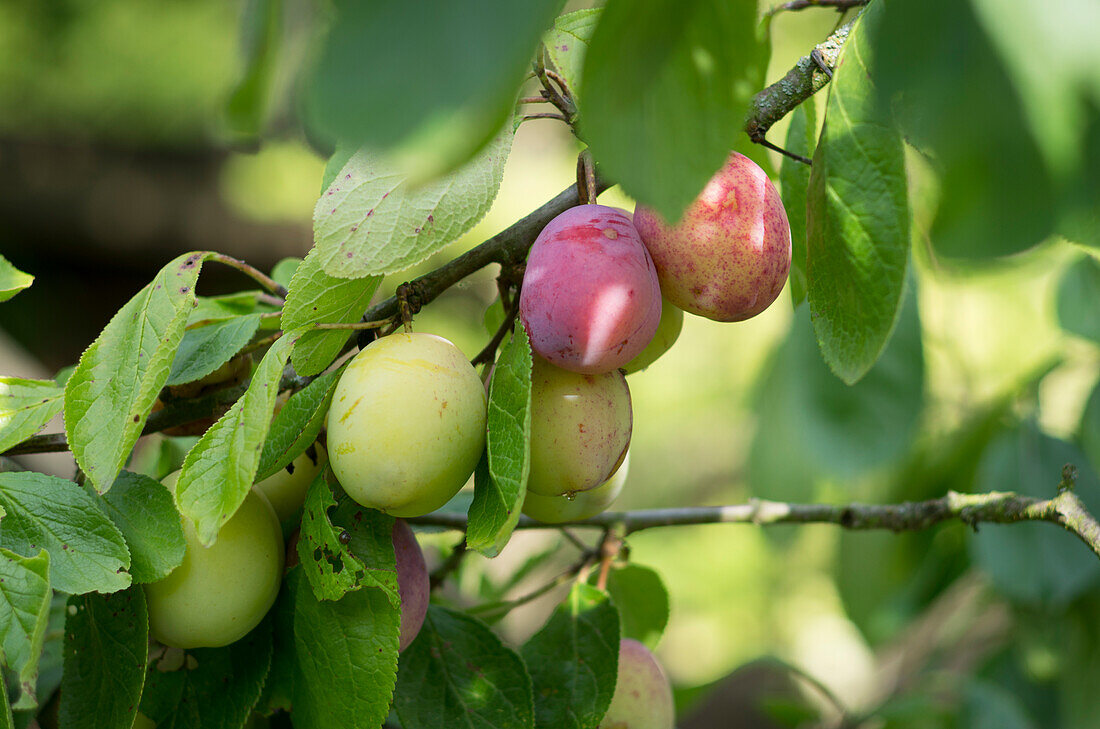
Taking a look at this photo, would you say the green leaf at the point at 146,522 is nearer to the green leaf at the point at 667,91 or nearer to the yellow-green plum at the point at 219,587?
the yellow-green plum at the point at 219,587

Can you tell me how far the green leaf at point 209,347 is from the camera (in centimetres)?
36

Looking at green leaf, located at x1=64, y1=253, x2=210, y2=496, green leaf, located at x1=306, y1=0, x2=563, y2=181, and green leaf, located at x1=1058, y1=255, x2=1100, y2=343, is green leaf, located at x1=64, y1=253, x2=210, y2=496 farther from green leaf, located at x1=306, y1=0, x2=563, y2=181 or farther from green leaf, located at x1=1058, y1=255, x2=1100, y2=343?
green leaf, located at x1=1058, y1=255, x2=1100, y2=343

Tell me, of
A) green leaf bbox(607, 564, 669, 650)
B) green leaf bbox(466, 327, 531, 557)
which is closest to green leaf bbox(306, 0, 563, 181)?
green leaf bbox(466, 327, 531, 557)

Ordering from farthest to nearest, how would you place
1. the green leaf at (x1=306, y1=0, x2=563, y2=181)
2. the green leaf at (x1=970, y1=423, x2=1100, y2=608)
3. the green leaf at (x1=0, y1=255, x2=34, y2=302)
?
the green leaf at (x1=970, y1=423, x2=1100, y2=608) → the green leaf at (x1=0, y1=255, x2=34, y2=302) → the green leaf at (x1=306, y1=0, x2=563, y2=181)

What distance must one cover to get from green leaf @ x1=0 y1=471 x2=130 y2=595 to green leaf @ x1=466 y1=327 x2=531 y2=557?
0.41ft

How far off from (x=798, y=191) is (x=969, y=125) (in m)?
0.29

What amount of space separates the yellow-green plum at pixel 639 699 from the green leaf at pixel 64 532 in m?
0.22

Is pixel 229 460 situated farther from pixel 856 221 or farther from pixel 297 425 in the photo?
pixel 856 221

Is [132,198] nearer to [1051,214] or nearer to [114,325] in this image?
[114,325]

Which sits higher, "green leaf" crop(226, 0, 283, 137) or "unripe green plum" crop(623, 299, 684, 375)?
"green leaf" crop(226, 0, 283, 137)

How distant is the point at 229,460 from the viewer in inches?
10.6

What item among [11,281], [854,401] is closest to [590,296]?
[11,281]

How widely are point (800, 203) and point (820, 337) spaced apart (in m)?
0.11

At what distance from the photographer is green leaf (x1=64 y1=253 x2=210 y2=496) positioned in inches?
11.4
